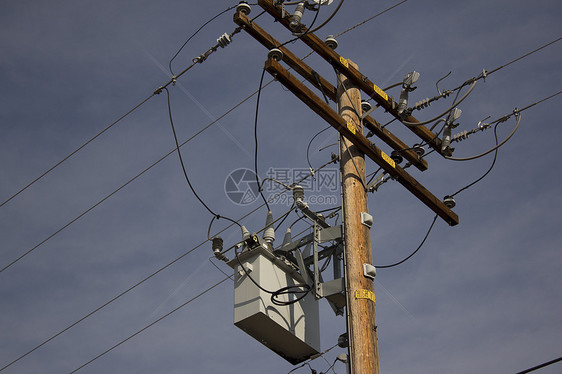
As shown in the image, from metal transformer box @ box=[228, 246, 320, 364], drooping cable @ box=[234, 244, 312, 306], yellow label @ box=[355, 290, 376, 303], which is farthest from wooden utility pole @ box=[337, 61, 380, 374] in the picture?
metal transformer box @ box=[228, 246, 320, 364]

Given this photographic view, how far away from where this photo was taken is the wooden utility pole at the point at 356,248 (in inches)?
340

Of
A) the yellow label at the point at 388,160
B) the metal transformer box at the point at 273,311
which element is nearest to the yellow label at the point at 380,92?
the yellow label at the point at 388,160

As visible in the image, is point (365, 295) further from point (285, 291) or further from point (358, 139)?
point (358, 139)

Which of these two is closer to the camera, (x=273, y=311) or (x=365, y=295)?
(x=365, y=295)

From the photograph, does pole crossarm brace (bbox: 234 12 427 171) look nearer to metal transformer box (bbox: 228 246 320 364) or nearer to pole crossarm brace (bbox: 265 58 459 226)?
pole crossarm brace (bbox: 265 58 459 226)

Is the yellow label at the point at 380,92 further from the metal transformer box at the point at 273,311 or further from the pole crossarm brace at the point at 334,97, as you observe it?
the metal transformer box at the point at 273,311

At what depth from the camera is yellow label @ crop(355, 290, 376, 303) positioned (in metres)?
8.99

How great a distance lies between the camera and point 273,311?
9.90 meters

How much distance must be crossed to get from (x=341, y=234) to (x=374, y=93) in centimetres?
221

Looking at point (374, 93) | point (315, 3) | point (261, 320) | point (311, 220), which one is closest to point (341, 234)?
point (311, 220)

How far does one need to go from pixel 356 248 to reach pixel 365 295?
0.60 meters

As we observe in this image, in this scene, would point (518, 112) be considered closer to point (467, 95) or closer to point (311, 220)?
point (467, 95)

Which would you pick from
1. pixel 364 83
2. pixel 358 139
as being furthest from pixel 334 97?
pixel 358 139

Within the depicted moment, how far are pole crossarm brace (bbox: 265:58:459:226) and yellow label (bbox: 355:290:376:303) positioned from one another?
78.4 inches
